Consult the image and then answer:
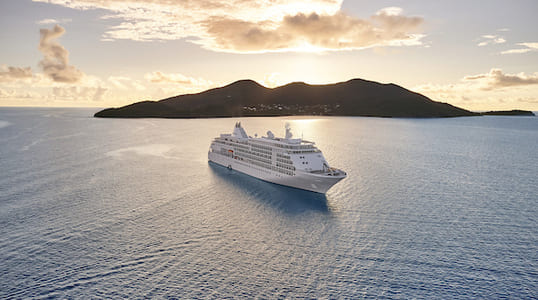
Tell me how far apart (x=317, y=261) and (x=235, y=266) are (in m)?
7.35

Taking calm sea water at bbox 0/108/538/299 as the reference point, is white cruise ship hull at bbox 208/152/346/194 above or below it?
above

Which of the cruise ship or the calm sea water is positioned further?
the cruise ship

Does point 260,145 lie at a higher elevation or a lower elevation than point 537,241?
higher

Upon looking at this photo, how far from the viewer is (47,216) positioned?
1389 inches

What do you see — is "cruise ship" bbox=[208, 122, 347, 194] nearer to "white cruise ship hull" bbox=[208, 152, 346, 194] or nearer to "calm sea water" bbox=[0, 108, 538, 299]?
"white cruise ship hull" bbox=[208, 152, 346, 194]

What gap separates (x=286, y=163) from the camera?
49656mm

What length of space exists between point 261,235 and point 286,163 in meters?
19.4

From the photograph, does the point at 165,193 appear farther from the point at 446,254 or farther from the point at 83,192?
the point at 446,254

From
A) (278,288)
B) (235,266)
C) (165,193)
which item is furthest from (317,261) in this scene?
(165,193)

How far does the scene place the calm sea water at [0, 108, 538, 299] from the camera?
23.3 metres

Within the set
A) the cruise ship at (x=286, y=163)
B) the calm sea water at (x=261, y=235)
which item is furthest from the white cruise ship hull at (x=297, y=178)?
the calm sea water at (x=261, y=235)

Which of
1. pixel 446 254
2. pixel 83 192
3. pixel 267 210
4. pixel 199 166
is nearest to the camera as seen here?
pixel 446 254

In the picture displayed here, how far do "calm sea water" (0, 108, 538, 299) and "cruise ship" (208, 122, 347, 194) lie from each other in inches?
88.9

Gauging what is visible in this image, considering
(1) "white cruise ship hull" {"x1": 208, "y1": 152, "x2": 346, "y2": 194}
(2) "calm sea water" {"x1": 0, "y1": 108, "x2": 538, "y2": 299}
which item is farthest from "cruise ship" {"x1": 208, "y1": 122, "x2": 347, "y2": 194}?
(2) "calm sea water" {"x1": 0, "y1": 108, "x2": 538, "y2": 299}
